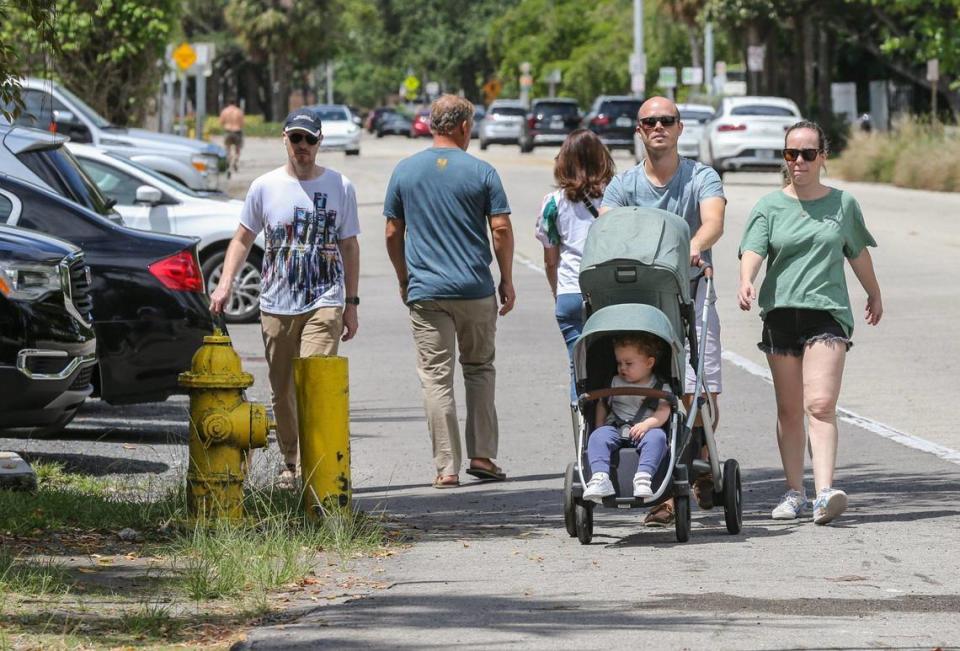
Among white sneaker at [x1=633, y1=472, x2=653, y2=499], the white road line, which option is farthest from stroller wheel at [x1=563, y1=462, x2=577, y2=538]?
the white road line

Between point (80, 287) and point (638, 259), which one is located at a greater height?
point (638, 259)

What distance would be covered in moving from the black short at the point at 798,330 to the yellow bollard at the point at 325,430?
75.3 inches

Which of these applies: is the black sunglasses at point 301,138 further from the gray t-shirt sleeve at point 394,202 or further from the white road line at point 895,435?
the white road line at point 895,435

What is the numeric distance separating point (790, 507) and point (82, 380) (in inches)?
148

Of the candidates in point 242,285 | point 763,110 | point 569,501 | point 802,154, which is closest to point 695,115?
point 763,110

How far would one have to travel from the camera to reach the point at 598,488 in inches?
310

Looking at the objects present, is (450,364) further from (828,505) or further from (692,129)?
(692,129)

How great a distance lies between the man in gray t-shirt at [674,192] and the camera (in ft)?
28.7

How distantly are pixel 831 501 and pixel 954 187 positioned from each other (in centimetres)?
2964

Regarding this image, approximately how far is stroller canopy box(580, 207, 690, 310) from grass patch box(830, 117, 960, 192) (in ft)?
97.5

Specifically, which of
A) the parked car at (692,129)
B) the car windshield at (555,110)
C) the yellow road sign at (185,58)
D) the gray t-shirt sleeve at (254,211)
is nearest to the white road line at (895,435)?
the gray t-shirt sleeve at (254,211)

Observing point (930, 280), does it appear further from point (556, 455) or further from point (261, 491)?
point (261, 491)

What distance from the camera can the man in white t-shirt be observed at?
977cm

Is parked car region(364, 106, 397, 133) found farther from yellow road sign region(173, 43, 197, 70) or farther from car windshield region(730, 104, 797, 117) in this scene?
yellow road sign region(173, 43, 197, 70)
